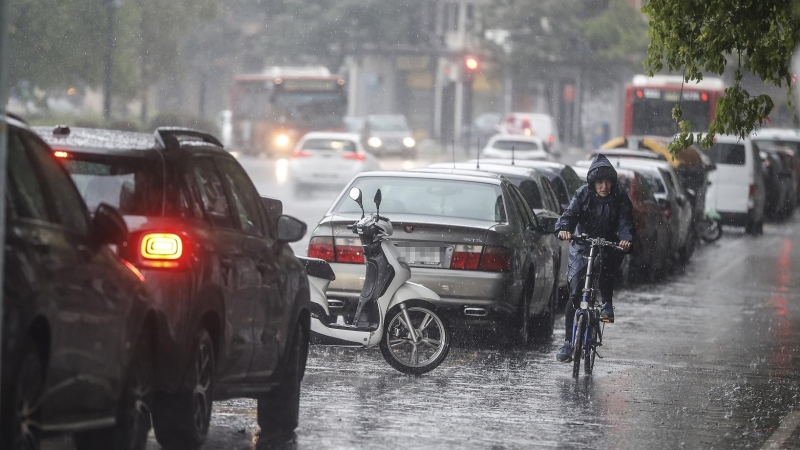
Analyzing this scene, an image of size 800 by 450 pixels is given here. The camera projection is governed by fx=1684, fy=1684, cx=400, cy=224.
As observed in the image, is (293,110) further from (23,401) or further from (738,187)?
(23,401)

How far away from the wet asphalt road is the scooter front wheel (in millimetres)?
139

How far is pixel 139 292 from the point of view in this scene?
23.5 ft

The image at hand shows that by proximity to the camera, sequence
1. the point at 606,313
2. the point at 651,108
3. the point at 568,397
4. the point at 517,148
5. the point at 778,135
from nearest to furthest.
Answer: the point at 568,397 → the point at 606,313 → the point at 517,148 → the point at 778,135 → the point at 651,108

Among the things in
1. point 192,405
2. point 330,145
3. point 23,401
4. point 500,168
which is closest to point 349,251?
point 500,168

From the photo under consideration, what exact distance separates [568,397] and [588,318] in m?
1.24

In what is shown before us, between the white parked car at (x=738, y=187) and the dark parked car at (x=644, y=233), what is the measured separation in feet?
35.6

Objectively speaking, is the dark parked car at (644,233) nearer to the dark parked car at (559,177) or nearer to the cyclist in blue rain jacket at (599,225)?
the dark parked car at (559,177)

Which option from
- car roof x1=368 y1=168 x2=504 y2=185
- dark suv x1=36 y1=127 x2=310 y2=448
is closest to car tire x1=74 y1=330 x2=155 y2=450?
dark suv x1=36 y1=127 x2=310 y2=448

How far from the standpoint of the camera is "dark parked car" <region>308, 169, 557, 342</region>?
42.1 feet

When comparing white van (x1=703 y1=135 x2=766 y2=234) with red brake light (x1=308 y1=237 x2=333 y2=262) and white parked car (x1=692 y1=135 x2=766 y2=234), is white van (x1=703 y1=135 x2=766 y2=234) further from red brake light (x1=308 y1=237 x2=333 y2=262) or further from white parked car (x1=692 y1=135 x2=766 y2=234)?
red brake light (x1=308 y1=237 x2=333 y2=262)

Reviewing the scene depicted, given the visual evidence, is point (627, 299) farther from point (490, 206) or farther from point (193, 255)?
point (193, 255)

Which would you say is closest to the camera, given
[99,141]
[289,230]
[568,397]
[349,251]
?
[99,141]

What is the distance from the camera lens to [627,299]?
63.0 feet

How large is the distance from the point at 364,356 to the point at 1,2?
25.4 ft
